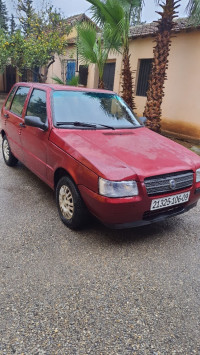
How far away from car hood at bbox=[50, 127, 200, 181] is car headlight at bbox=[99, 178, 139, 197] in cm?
5

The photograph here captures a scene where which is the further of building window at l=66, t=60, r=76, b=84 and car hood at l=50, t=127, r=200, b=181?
building window at l=66, t=60, r=76, b=84

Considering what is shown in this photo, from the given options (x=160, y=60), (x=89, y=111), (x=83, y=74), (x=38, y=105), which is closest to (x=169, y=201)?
(x=89, y=111)

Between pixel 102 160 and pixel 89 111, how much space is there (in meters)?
1.21

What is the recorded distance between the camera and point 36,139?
3.68 meters

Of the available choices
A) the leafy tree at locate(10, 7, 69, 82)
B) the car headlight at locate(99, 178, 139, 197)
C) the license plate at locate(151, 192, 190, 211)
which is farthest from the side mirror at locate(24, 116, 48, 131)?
the leafy tree at locate(10, 7, 69, 82)

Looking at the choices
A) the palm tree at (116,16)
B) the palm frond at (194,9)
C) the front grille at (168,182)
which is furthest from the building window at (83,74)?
the front grille at (168,182)

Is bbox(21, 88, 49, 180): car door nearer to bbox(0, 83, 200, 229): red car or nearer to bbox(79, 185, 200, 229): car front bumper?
bbox(0, 83, 200, 229): red car

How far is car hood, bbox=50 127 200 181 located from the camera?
2605mm

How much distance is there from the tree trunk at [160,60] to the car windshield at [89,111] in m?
4.17

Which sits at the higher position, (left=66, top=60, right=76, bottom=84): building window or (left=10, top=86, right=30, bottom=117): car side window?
(left=66, top=60, right=76, bottom=84): building window

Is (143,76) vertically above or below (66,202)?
above

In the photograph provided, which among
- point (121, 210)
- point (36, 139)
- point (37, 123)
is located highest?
point (37, 123)

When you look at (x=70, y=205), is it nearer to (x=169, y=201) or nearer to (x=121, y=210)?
(x=121, y=210)

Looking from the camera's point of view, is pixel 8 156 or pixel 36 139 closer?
pixel 36 139
